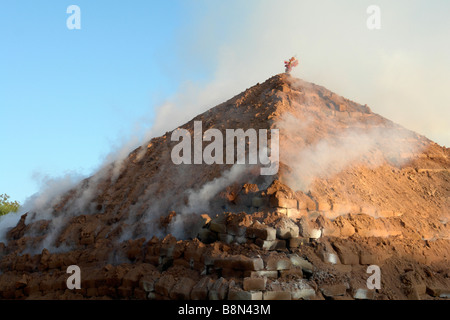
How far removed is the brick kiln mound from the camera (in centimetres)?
809

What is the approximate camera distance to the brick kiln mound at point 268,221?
8.09m

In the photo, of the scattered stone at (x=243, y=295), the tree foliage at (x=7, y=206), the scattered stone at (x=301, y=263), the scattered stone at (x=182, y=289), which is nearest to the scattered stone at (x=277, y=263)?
the scattered stone at (x=301, y=263)

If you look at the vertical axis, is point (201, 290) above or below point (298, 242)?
below

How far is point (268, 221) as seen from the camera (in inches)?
330

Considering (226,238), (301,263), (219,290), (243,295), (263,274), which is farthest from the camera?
(226,238)

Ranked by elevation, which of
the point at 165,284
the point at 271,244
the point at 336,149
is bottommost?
the point at 165,284

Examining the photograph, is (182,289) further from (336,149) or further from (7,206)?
(7,206)

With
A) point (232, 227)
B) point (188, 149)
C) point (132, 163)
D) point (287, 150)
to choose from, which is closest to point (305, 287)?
point (232, 227)

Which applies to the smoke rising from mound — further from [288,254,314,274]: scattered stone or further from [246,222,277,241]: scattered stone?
[288,254,314,274]: scattered stone

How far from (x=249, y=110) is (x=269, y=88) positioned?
1337mm

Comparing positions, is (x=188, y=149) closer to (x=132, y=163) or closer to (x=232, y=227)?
(x=132, y=163)

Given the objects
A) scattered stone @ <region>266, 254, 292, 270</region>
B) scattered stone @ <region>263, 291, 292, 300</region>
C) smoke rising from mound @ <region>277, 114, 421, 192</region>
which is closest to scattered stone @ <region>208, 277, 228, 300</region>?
scattered stone @ <region>263, 291, 292, 300</region>

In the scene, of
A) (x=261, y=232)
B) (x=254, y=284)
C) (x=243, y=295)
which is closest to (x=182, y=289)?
(x=243, y=295)

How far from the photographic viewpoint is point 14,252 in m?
12.8
